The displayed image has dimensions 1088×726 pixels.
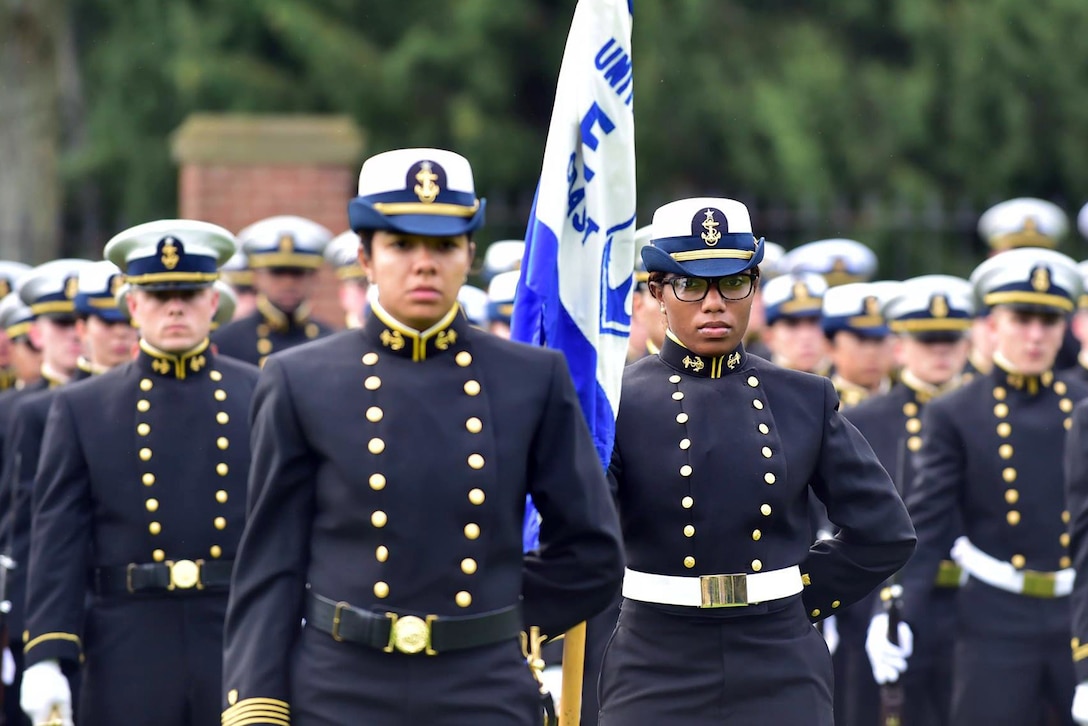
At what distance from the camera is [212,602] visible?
7449 mm

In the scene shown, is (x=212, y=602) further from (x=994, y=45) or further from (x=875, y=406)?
(x=994, y=45)

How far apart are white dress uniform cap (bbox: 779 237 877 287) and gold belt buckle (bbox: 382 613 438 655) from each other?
8.56 m

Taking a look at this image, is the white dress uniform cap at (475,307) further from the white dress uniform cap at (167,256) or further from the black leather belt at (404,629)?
the black leather belt at (404,629)

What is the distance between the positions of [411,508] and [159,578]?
105 inches

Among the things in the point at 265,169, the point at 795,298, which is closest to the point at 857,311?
the point at 795,298

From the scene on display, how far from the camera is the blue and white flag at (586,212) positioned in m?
6.27

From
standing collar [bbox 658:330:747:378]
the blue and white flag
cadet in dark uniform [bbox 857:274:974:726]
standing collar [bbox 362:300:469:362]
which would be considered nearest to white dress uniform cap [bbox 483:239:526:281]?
cadet in dark uniform [bbox 857:274:974:726]

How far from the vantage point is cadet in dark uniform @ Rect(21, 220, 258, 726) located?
723 centimetres

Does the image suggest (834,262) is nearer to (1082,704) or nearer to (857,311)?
(857,311)

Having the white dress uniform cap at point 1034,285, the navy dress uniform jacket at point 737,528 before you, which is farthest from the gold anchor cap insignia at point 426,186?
the white dress uniform cap at point 1034,285

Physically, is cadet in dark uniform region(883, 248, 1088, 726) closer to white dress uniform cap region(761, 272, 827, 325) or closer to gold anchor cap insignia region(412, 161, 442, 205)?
white dress uniform cap region(761, 272, 827, 325)

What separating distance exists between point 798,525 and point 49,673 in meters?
2.64

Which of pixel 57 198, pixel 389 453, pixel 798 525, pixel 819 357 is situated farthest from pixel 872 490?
pixel 57 198

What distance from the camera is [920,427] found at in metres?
9.75
